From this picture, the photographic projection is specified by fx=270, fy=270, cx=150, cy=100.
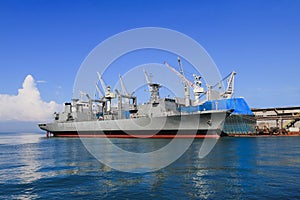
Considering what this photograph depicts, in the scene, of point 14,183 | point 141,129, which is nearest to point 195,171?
point 14,183

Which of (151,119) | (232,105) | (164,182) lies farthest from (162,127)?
(164,182)

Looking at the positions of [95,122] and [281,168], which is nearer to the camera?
[281,168]

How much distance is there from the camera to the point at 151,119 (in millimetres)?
62312

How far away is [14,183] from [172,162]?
1430 centimetres

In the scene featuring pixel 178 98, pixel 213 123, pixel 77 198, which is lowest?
pixel 77 198

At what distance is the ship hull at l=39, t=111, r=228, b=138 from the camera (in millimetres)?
55750

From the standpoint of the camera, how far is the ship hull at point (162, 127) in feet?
183

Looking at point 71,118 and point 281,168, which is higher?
point 71,118

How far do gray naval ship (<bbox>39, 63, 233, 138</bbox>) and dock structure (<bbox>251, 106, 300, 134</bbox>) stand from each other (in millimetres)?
14482

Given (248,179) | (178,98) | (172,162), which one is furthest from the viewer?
(178,98)

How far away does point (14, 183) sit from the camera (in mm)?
19438

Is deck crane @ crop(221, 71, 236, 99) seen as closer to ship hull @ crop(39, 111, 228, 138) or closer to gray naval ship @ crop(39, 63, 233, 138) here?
gray naval ship @ crop(39, 63, 233, 138)

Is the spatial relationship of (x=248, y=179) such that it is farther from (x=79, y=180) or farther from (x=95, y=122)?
(x=95, y=122)

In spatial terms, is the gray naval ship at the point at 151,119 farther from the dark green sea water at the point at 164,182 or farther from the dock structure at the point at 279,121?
the dark green sea water at the point at 164,182
